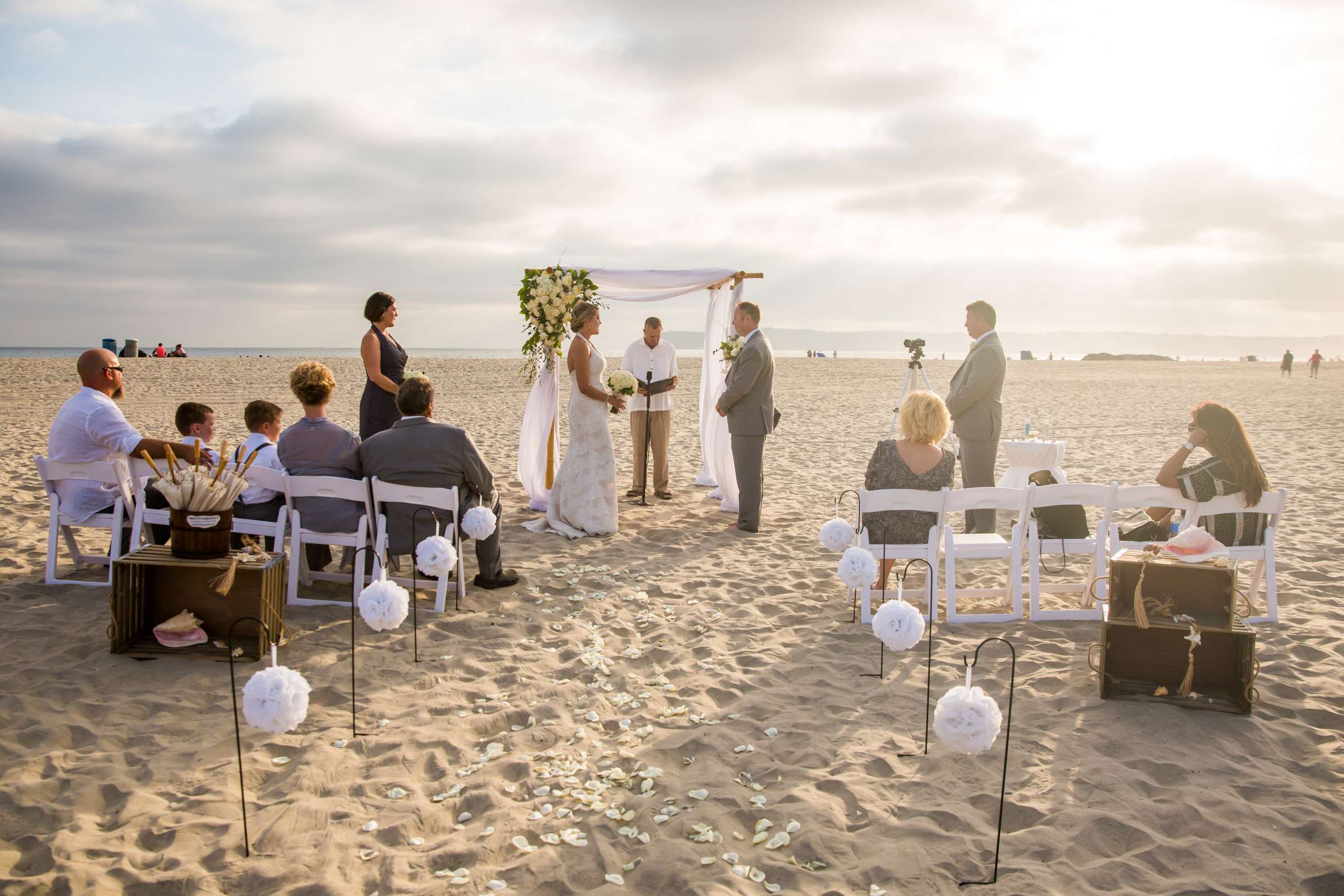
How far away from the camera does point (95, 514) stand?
541 centimetres

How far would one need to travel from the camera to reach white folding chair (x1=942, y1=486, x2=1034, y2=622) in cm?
504

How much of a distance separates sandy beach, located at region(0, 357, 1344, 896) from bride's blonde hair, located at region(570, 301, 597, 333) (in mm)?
2311

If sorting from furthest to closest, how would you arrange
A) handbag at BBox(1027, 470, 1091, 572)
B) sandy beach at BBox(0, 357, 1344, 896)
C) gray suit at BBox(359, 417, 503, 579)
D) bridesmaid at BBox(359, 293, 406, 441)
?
bridesmaid at BBox(359, 293, 406, 441), handbag at BBox(1027, 470, 1091, 572), gray suit at BBox(359, 417, 503, 579), sandy beach at BBox(0, 357, 1344, 896)

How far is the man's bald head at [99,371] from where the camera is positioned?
17.0ft

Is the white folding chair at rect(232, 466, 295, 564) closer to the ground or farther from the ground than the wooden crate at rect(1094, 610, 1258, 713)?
farther from the ground

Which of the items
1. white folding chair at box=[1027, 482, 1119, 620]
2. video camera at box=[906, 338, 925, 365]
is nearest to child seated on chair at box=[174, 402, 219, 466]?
white folding chair at box=[1027, 482, 1119, 620]

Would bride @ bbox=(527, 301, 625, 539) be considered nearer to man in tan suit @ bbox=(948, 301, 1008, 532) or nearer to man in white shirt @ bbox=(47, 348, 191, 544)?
man in tan suit @ bbox=(948, 301, 1008, 532)

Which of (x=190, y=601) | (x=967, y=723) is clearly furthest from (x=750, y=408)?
(x=967, y=723)

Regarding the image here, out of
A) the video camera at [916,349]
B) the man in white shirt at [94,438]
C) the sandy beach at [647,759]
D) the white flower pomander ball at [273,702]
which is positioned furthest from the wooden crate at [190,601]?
the video camera at [916,349]

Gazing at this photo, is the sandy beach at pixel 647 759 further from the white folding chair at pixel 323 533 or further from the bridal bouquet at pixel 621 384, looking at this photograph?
the bridal bouquet at pixel 621 384

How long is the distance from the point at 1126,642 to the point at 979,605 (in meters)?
1.77

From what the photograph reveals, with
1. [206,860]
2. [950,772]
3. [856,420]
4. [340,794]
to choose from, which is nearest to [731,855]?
[950,772]

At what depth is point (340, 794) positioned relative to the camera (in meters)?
3.28

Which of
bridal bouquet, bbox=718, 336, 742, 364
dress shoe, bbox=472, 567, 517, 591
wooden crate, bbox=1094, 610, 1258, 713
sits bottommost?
dress shoe, bbox=472, 567, 517, 591
